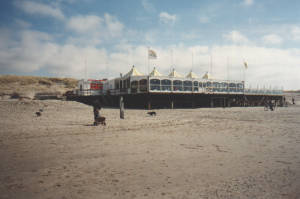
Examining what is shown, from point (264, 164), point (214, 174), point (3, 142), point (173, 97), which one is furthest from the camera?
point (173, 97)

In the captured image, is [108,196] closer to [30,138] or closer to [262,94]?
[30,138]

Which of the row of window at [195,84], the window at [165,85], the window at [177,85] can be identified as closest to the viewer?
the row of window at [195,84]

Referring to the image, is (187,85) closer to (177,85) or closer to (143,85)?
(177,85)

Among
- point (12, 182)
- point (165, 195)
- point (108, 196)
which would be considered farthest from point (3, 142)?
point (165, 195)

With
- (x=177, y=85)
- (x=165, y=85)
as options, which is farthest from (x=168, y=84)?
(x=177, y=85)

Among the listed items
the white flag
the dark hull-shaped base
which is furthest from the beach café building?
the white flag

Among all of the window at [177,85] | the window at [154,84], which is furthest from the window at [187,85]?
the window at [154,84]

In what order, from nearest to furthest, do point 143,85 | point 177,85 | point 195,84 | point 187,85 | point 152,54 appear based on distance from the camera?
point 143,85 → point 177,85 → point 187,85 → point 152,54 → point 195,84

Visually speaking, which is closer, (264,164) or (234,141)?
(264,164)

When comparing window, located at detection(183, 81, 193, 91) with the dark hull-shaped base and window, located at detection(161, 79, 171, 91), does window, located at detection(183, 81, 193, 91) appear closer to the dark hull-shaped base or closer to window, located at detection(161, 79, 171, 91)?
the dark hull-shaped base

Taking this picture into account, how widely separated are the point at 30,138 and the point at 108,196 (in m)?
6.32

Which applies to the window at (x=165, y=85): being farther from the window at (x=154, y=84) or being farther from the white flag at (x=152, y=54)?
the white flag at (x=152, y=54)

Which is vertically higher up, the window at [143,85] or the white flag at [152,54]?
the white flag at [152,54]

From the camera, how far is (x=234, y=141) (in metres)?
8.20
